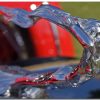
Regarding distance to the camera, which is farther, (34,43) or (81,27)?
(34,43)

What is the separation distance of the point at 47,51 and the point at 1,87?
308 centimetres

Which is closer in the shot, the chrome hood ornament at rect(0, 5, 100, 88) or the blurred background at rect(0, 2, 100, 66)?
the chrome hood ornament at rect(0, 5, 100, 88)

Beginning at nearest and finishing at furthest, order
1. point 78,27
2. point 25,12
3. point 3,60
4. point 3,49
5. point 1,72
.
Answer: point 78,27 → point 25,12 → point 1,72 → point 3,60 → point 3,49

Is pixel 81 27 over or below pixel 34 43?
over

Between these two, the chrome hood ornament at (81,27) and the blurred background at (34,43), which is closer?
the chrome hood ornament at (81,27)

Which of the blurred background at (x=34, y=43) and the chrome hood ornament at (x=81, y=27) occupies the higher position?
the chrome hood ornament at (x=81, y=27)

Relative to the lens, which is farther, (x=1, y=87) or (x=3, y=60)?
(x=3, y=60)

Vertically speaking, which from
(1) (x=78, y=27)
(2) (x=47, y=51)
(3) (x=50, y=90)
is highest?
(1) (x=78, y=27)

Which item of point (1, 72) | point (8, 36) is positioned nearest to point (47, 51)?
point (8, 36)

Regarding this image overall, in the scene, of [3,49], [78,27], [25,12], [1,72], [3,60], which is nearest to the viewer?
[78,27]

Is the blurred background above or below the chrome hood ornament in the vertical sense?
below

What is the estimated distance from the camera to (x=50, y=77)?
3.75 feet

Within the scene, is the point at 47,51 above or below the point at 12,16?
below

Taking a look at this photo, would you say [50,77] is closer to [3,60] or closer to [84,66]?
[84,66]
